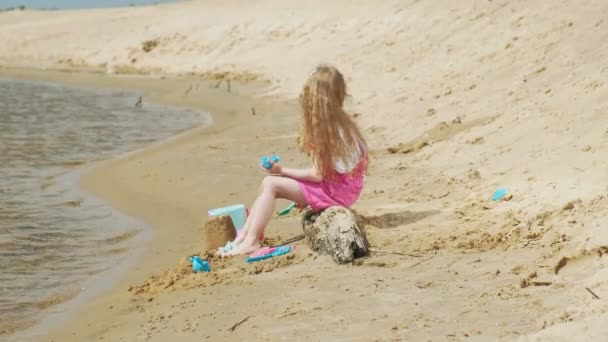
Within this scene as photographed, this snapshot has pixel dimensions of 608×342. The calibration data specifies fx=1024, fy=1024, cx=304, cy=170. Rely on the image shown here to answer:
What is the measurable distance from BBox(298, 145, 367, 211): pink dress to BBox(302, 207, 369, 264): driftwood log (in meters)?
0.29

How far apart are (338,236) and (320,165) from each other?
30.8 inches

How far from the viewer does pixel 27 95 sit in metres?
23.1

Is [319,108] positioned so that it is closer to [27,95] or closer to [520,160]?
[520,160]

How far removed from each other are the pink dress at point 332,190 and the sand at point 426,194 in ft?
0.93

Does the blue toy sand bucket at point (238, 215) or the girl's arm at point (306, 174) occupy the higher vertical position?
the girl's arm at point (306, 174)

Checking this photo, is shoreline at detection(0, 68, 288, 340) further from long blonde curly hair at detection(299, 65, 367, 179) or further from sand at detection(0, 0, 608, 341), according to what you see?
long blonde curly hair at detection(299, 65, 367, 179)

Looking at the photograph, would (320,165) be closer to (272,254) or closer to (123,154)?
(272,254)

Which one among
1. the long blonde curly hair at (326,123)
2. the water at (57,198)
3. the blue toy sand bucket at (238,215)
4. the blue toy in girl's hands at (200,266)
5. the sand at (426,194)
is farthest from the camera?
the blue toy sand bucket at (238,215)

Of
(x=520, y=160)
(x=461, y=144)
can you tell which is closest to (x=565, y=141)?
(x=520, y=160)

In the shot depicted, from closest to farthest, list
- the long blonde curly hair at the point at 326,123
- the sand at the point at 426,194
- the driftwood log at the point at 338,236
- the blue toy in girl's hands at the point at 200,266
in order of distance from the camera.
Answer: the sand at the point at 426,194 → the driftwood log at the point at 338,236 → the blue toy in girl's hands at the point at 200,266 → the long blonde curly hair at the point at 326,123

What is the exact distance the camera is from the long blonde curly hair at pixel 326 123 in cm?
657

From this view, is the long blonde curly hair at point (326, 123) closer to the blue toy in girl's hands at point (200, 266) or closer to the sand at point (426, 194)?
the sand at point (426, 194)

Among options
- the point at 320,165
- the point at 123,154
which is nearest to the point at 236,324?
the point at 320,165

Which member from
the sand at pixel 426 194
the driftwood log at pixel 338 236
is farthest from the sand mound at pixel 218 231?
the driftwood log at pixel 338 236
